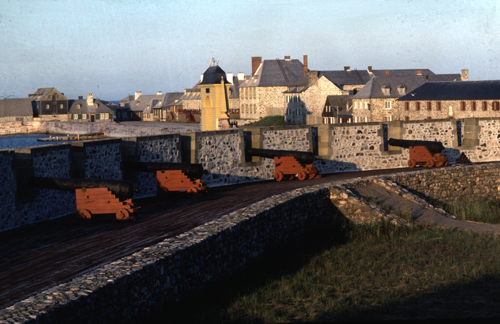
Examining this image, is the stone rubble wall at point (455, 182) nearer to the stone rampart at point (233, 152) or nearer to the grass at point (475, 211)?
the grass at point (475, 211)

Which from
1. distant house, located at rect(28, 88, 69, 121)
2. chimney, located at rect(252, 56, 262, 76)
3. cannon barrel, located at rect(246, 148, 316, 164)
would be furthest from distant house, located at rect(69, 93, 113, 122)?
cannon barrel, located at rect(246, 148, 316, 164)

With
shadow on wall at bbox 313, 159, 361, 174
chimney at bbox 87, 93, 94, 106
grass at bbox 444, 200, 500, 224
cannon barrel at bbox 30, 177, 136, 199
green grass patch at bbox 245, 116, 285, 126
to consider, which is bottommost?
grass at bbox 444, 200, 500, 224

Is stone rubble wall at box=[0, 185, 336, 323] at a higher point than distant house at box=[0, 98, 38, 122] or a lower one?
lower

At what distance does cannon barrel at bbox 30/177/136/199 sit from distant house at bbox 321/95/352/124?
58759 millimetres

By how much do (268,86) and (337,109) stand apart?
13421 millimetres

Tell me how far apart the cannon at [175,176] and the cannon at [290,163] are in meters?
3.67

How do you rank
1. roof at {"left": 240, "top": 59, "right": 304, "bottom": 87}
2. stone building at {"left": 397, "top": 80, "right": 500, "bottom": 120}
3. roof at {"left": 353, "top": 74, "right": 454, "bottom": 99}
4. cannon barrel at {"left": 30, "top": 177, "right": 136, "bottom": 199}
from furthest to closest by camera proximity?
roof at {"left": 240, "top": 59, "right": 304, "bottom": 87}
roof at {"left": 353, "top": 74, "right": 454, "bottom": 99}
stone building at {"left": 397, "top": 80, "right": 500, "bottom": 120}
cannon barrel at {"left": 30, "top": 177, "right": 136, "bottom": 199}

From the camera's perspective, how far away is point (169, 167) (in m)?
13.7

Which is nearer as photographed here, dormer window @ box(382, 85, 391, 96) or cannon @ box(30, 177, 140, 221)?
cannon @ box(30, 177, 140, 221)

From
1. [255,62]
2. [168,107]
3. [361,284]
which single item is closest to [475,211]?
[361,284]

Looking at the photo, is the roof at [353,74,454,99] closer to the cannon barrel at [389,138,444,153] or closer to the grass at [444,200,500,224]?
the cannon barrel at [389,138,444,153]

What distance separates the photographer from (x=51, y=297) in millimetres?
5535

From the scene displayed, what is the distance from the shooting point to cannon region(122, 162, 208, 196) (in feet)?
45.0

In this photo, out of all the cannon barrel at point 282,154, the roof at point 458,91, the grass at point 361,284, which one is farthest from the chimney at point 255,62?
the grass at point 361,284
